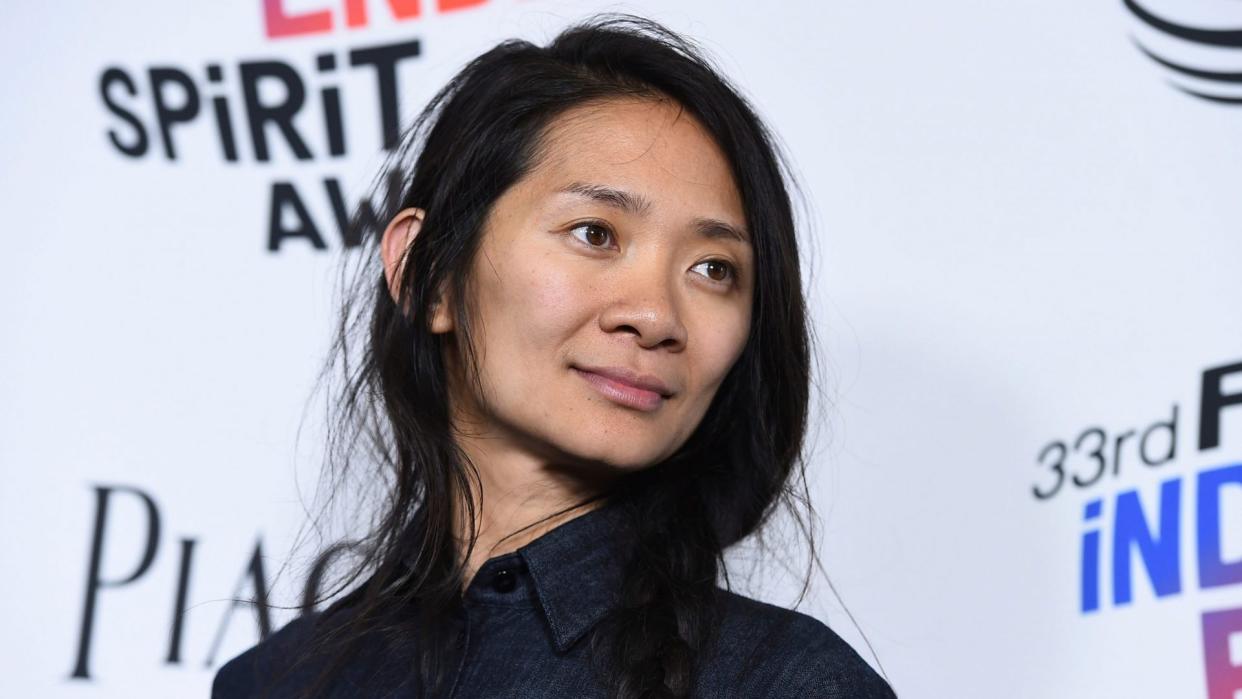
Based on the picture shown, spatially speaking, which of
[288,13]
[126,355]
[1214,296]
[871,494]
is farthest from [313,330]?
[1214,296]

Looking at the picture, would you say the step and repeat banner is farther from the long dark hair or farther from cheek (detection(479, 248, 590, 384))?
cheek (detection(479, 248, 590, 384))

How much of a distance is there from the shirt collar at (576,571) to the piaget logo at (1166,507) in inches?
25.7

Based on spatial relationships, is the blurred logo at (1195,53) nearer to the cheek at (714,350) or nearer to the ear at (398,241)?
the cheek at (714,350)

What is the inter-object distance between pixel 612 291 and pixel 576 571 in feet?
0.82

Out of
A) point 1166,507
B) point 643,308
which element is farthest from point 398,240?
point 1166,507

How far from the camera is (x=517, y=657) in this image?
1278mm

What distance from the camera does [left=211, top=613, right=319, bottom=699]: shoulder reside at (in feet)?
4.82

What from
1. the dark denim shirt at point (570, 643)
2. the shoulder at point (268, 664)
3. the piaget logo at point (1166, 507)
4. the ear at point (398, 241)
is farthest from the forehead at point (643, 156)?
the piaget logo at point (1166, 507)

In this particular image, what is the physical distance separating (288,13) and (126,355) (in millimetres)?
523

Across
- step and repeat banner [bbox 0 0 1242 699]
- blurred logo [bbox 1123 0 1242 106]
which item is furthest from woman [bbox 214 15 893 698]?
blurred logo [bbox 1123 0 1242 106]

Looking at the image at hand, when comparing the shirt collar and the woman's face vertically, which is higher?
the woman's face

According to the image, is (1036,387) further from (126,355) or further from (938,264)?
(126,355)

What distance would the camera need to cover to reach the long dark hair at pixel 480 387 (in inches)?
53.7

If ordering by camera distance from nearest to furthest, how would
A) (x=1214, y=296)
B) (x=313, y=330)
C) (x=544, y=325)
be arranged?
(x=544, y=325), (x=1214, y=296), (x=313, y=330)
